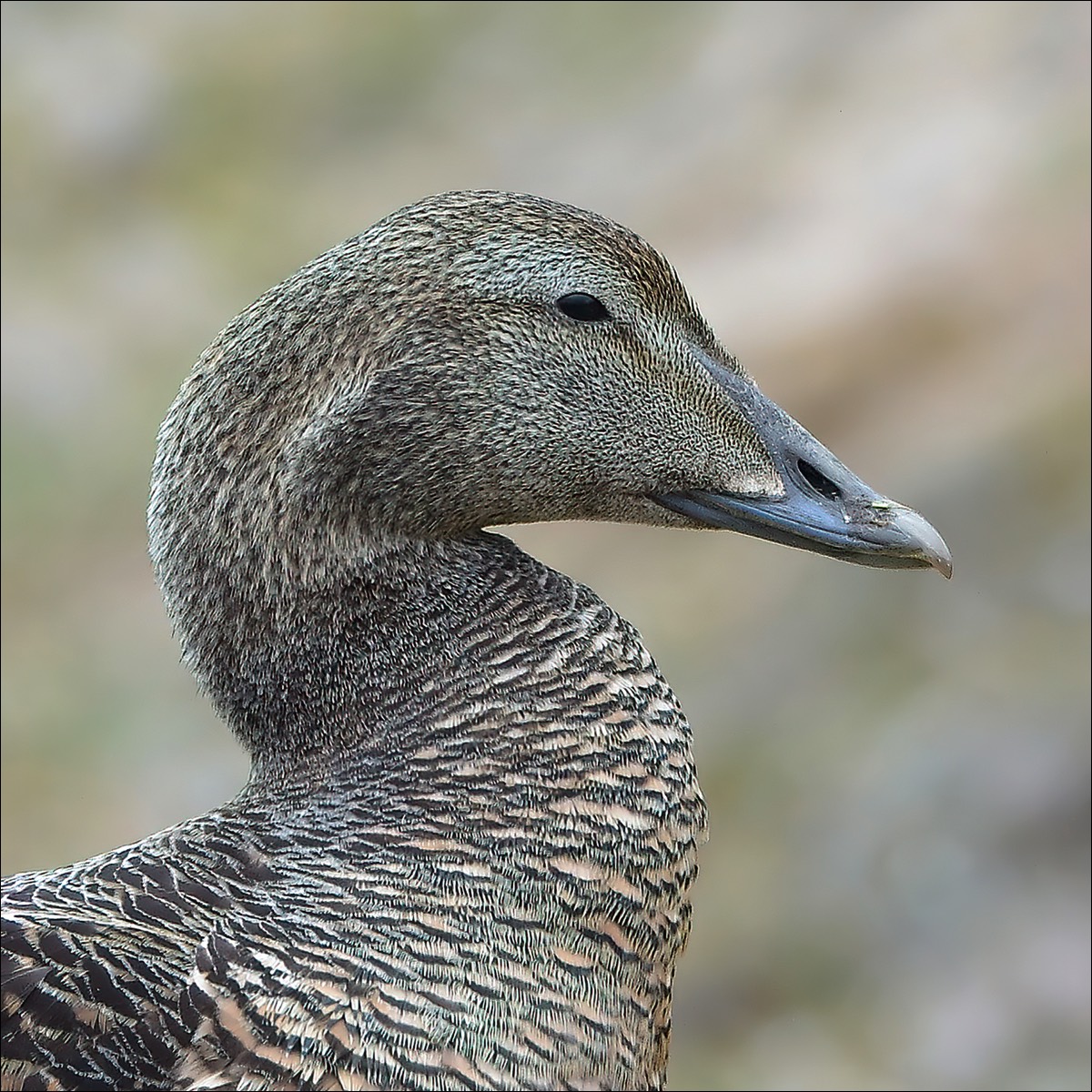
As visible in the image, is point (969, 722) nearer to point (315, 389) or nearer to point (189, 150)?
point (315, 389)

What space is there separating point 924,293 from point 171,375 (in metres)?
2.71

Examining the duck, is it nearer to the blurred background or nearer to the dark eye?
the dark eye

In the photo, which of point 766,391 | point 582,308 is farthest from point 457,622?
point 766,391

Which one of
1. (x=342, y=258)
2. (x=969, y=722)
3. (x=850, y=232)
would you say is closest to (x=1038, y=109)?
Result: (x=850, y=232)

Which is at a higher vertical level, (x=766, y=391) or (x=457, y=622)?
(x=766, y=391)

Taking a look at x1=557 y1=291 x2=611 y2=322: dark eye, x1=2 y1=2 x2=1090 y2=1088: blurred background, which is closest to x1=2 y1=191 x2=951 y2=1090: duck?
x1=557 y1=291 x2=611 y2=322: dark eye

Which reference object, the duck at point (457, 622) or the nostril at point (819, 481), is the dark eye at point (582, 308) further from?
the nostril at point (819, 481)

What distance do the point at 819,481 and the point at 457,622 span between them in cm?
44

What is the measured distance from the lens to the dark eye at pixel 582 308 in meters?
1.77

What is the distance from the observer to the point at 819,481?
183cm

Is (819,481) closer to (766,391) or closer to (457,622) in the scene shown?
(457,622)

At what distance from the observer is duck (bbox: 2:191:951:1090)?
1.58m

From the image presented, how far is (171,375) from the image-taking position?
18.9 feet

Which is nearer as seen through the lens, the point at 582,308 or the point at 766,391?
the point at 582,308
